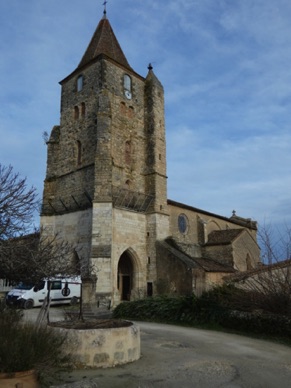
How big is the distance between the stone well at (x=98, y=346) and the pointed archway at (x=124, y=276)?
16.1 metres

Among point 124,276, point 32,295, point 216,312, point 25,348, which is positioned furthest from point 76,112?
point 25,348

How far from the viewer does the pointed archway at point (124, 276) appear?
23.5 metres

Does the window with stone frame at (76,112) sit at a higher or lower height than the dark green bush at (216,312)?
higher

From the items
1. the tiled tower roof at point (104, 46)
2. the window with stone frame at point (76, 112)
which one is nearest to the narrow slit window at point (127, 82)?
the tiled tower roof at point (104, 46)

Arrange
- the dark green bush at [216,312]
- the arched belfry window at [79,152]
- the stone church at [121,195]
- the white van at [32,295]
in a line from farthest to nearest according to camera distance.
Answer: the arched belfry window at [79,152]
the stone church at [121,195]
the white van at [32,295]
the dark green bush at [216,312]

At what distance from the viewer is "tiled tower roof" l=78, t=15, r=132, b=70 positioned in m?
26.2

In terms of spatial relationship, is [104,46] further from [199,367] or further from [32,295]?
[199,367]

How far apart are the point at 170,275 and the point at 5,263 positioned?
46.3 ft

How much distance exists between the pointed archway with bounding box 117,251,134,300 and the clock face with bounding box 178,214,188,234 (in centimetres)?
566

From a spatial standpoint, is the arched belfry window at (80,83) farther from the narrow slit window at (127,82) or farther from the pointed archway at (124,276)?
the pointed archway at (124,276)

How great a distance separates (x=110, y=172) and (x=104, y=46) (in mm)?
12058

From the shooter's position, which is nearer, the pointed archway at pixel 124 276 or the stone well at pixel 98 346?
the stone well at pixel 98 346

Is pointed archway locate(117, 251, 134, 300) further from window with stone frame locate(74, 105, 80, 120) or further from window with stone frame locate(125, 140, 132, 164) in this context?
window with stone frame locate(74, 105, 80, 120)

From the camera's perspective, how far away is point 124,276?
24.0m
